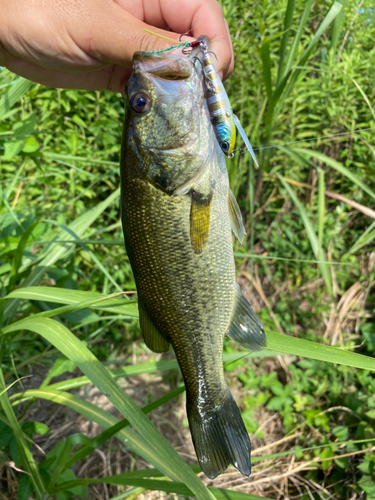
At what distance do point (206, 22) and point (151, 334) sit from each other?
1.33 metres

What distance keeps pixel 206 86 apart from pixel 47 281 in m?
2.28

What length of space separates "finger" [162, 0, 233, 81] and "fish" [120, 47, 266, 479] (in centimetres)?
31

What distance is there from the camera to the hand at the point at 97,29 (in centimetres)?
140

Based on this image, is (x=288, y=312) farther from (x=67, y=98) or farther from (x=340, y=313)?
(x=67, y=98)

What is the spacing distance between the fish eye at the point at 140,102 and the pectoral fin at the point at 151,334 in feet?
2.32

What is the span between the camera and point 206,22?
4.85 feet

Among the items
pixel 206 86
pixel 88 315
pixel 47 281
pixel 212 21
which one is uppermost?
pixel 212 21

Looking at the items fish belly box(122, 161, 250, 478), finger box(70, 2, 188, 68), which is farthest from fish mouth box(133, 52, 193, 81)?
fish belly box(122, 161, 250, 478)

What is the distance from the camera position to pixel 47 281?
2.90 m

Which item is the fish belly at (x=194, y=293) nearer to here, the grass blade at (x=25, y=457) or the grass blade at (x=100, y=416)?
the grass blade at (x=100, y=416)

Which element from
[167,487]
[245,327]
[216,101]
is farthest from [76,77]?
[167,487]

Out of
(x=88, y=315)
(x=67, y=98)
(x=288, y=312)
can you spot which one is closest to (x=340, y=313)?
(x=288, y=312)

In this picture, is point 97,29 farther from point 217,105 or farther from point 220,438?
point 220,438

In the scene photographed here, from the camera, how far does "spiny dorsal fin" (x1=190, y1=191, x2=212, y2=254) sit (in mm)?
1181
